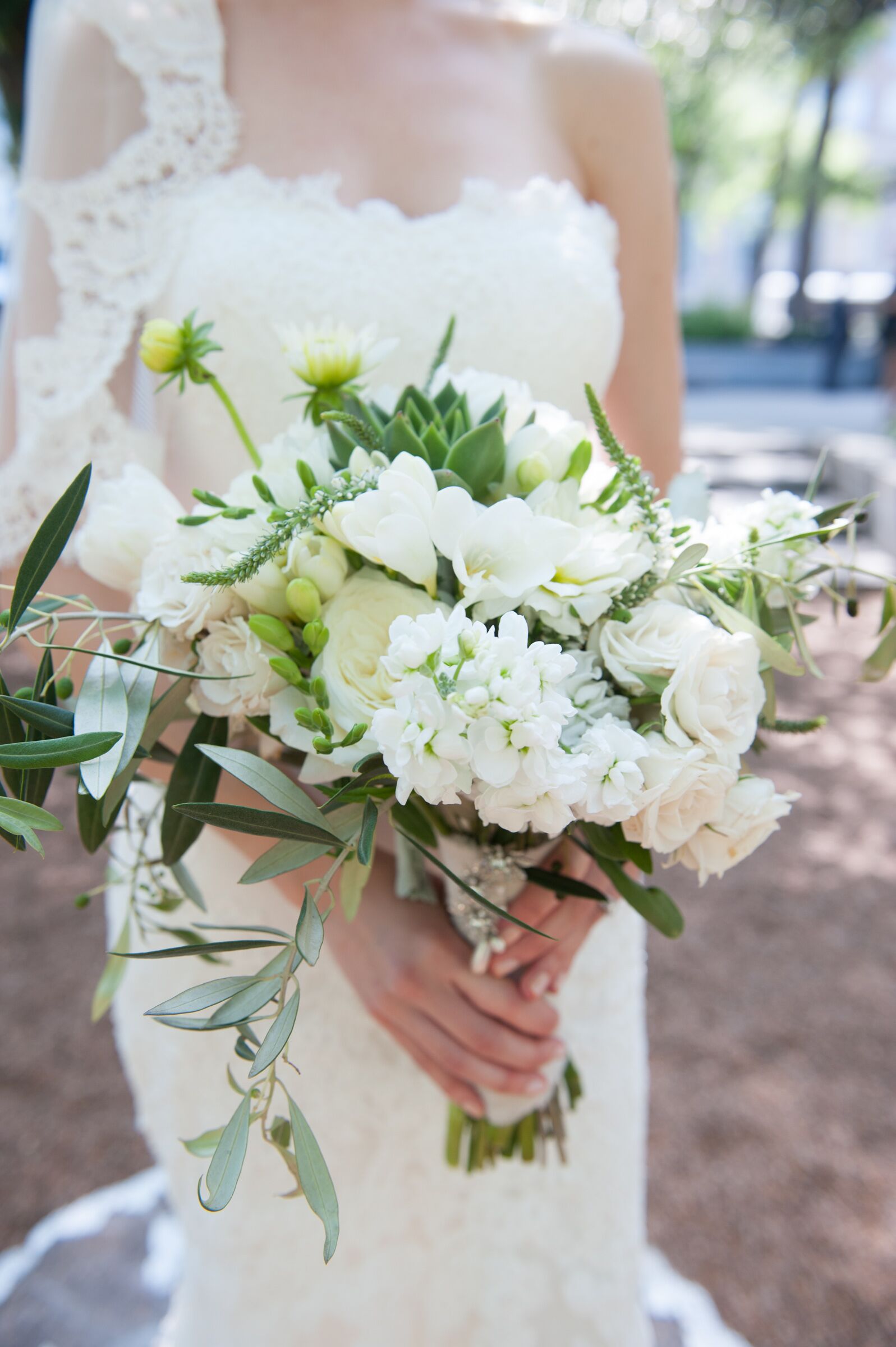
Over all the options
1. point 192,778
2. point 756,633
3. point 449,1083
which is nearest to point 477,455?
point 756,633

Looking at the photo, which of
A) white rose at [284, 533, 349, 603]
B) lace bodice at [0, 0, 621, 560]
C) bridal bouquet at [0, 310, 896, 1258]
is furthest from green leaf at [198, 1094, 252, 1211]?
lace bodice at [0, 0, 621, 560]

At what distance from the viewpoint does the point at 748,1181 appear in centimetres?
224

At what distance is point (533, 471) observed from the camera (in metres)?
0.78

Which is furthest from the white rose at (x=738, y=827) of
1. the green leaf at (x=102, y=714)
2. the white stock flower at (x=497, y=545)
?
the green leaf at (x=102, y=714)

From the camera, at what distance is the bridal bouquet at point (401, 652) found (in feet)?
2.06

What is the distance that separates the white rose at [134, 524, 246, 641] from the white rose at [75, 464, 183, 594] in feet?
0.13

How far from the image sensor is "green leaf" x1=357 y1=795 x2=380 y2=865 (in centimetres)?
65

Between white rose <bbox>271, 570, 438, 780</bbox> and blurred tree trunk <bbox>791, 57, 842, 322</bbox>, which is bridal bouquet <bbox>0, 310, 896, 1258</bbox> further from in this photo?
blurred tree trunk <bbox>791, 57, 842, 322</bbox>

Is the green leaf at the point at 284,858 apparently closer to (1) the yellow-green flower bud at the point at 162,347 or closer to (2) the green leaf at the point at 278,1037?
(2) the green leaf at the point at 278,1037

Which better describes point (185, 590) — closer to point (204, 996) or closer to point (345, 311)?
point (204, 996)

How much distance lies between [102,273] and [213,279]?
172mm

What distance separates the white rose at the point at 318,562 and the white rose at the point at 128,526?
130 mm

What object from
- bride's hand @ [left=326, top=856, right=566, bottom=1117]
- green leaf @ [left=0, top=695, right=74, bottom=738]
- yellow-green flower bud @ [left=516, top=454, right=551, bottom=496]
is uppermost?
yellow-green flower bud @ [left=516, top=454, right=551, bottom=496]

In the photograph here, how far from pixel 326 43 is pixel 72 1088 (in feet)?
7.96
